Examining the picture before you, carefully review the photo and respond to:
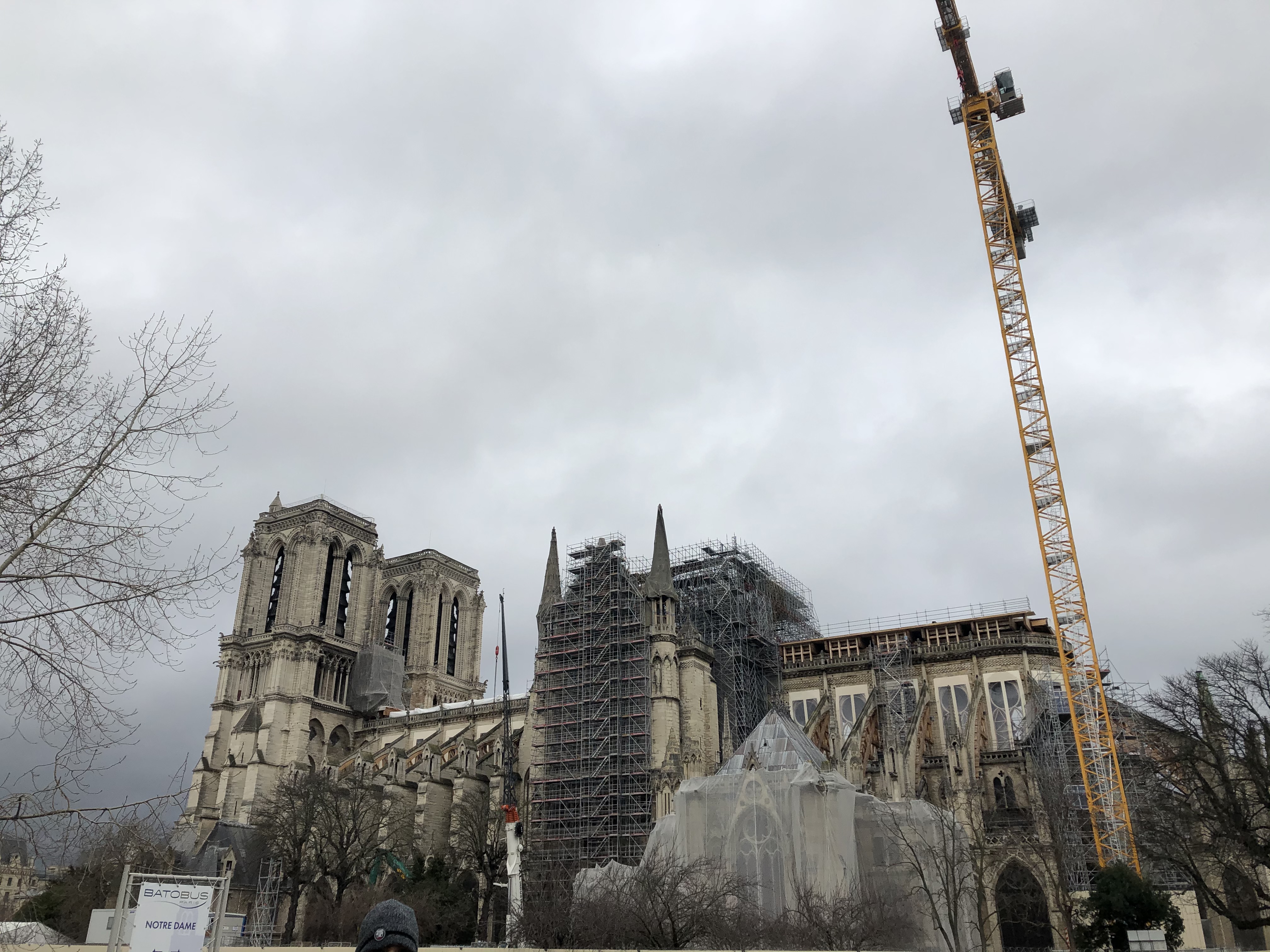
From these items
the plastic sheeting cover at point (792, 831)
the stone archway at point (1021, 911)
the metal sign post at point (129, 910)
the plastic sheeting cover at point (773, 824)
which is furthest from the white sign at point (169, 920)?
the stone archway at point (1021, 911)

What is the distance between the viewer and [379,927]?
3.57 meters

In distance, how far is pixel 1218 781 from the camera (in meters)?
28.6

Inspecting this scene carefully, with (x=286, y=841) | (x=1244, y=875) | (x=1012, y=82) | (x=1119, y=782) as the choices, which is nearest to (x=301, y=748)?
(x=286, y=841)

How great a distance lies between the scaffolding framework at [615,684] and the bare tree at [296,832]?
10.3m

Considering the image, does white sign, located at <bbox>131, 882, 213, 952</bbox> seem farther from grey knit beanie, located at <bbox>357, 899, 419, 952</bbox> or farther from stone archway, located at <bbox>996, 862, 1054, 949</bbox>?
stone archway, located at <bbox>996, 862, 1054, 949</bbox>

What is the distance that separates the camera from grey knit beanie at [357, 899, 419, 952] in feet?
11.5

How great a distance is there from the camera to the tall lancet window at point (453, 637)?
87.5 m

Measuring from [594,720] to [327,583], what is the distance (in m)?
36.2

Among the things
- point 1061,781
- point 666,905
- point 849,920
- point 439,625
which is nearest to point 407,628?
point 439,625

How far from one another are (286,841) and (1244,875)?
39.2 meters

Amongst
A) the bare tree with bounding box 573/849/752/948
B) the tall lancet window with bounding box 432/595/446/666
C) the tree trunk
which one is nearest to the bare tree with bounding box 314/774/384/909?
the tree trunk

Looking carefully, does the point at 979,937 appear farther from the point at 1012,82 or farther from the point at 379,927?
the point at 1012,82

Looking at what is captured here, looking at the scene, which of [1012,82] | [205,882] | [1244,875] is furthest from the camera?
[1012,82]

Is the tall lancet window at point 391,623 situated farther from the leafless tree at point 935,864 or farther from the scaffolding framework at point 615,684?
the leafless tree at point 935,864
